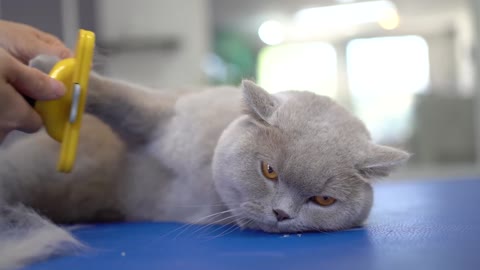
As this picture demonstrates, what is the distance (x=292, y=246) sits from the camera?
3.40 ft

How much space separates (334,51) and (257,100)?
3.97 meters

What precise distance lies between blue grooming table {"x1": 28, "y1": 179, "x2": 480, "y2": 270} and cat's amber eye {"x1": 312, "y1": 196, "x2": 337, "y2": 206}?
8 centimetres

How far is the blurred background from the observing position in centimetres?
405

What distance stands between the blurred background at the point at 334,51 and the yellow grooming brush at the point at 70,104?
2.13 meters

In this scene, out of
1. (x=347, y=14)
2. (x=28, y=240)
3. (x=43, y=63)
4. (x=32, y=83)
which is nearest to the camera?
(x=28, y=240)

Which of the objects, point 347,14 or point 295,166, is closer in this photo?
point 295,166

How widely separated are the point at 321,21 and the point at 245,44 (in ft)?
2.74

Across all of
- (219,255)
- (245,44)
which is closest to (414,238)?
(219,255)

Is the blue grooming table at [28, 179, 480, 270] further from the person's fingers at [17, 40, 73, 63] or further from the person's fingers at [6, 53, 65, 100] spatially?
the person's fingers at [17, 40, 73, 63]

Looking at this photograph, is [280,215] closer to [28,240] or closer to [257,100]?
[257,100]

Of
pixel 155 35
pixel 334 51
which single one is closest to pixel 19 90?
pixel 155 35

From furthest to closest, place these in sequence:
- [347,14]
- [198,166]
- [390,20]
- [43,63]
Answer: [347,14], [390,20], [198,166], [43,63]

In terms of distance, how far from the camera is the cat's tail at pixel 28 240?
2.99ft

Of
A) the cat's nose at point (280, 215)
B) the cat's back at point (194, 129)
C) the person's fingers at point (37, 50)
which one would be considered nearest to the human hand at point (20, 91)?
the person's fingers at point (37, 50)
